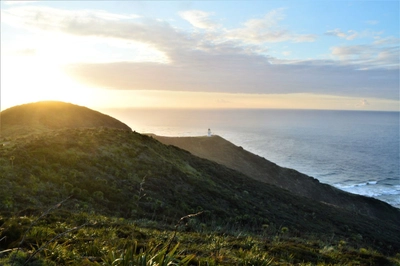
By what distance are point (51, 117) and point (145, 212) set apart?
109 feet

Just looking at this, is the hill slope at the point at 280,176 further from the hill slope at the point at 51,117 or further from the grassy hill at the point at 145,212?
the grassy hill at the point at 145,212

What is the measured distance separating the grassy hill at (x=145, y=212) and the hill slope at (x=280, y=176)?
63.5 feet

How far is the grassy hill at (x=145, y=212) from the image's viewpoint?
7.84 m

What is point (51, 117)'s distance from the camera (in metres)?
43.9

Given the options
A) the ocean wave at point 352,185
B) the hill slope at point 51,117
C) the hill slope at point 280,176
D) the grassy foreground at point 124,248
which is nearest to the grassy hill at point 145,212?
the grassy foreground at point 124,248

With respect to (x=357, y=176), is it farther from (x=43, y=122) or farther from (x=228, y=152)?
(x=43, y=122)

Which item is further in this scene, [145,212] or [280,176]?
[280,176]

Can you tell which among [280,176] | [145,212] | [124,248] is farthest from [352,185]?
[124,248]

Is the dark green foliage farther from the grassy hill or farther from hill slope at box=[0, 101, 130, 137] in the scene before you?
hill slope at box=[0, 101, 130, 137]

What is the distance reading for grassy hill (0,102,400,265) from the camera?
7.84 metres

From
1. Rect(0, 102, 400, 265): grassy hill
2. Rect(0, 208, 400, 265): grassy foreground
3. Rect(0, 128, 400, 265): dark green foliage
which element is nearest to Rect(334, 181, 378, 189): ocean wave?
Rect(0, 102, 400, 265): grassy hill

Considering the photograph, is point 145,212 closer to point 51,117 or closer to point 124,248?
point 124,248

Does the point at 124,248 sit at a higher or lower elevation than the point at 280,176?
higher

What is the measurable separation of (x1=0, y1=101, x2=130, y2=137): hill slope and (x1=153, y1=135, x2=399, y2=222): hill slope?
17741mm
